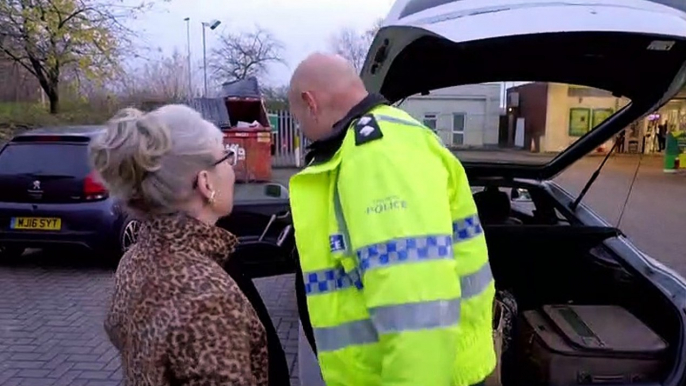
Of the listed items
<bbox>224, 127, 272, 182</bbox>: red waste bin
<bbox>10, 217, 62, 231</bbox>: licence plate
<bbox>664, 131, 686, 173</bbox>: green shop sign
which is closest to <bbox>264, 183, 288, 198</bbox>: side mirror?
<bbox>10, 217, 62, 231</bbox>: licence plate

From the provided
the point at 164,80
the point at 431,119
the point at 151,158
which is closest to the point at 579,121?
the point at 431,119

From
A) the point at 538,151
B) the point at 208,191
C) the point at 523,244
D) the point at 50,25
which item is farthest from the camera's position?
the point at 50,25

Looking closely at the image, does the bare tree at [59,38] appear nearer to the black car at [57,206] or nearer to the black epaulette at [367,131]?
the black car at [57,206]

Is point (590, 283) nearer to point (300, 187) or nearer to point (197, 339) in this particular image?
point (300, 187)

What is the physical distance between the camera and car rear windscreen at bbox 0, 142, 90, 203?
686cm

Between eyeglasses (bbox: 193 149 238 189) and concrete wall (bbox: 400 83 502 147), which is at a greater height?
concrete wall (bbox: 400 83 502 147)

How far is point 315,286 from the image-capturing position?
5.11 ft

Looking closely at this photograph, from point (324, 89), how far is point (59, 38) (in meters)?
17.8

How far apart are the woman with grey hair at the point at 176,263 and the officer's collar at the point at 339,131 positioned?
0.25m

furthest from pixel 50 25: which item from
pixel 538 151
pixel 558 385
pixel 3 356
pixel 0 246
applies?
pixel 558 385

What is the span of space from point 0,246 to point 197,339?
691cm

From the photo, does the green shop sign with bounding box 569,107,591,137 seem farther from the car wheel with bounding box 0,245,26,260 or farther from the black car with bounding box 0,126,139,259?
the car wheel with bounding box 0,245,26,260

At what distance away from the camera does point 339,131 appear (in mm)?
1606

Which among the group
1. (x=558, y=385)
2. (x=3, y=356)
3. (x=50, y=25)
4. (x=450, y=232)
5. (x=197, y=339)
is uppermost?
(x=50, y=25)
